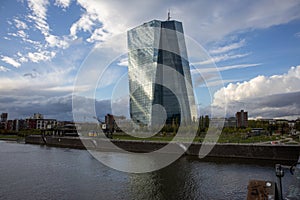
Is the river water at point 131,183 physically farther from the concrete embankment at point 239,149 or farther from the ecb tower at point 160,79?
the ecb tower at point 160,79

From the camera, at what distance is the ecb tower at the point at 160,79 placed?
6294 cm

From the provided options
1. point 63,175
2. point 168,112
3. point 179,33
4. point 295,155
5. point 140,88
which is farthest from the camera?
point 179,33

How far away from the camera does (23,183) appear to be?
1454cm

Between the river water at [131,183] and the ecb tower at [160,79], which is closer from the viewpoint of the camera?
the river water at [131,183]

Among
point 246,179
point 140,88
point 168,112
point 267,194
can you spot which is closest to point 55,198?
point 267,194

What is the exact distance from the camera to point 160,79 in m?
64.8

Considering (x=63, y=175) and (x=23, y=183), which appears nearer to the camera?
(x=23, y=183)

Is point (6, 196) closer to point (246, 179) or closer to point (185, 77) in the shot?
point (246, 179)

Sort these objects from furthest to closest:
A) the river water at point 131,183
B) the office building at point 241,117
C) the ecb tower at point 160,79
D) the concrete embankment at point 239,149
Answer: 1. the office building at point 241,117
2. the ecb tower at point 160,79
3. the concrete embankment at point 239,149
4. the river water at point 131,183

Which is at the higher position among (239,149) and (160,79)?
(160,79)

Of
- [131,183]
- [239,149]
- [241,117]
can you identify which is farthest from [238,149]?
[241,117]

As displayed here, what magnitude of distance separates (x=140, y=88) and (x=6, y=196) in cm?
5176

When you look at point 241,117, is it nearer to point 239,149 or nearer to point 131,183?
point 239,149

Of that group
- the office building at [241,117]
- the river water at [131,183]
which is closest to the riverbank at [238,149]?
the river water at [131,183]
